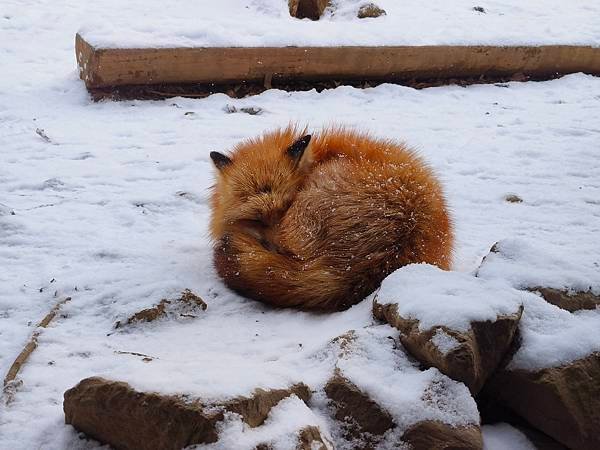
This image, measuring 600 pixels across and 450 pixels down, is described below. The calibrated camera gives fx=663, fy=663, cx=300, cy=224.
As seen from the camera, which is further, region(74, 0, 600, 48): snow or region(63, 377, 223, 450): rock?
region(74, 0, 600, 48): snow

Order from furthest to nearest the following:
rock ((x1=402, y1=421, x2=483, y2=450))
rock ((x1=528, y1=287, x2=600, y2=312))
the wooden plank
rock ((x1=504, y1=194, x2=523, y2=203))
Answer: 1. the wooden plank
2. rock ((x1=504, y1=194, x2=523, y2=203))
3. rock ((x1=528, y1=287, x2=600, y2=312))
4. rock ((x1=402, y1=421, x2=483, y2=450))

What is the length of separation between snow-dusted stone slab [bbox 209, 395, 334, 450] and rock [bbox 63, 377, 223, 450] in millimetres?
40

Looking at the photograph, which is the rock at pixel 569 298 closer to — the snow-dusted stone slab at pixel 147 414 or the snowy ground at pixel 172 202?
the snowy ground at pixel 172 202

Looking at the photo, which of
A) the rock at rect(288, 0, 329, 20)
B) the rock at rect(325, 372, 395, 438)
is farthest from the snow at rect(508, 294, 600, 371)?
the rock at rect(288, 0, 329, 20)

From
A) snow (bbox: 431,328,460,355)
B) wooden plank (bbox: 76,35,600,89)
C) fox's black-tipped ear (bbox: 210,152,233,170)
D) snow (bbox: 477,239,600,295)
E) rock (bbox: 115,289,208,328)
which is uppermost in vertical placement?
fox's black-tipped ear (bbox: 210,152,233,170)

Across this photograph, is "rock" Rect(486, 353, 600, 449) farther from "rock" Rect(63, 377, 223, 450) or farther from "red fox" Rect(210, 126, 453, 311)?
"rock" Rect(63, 377, 223, 450)

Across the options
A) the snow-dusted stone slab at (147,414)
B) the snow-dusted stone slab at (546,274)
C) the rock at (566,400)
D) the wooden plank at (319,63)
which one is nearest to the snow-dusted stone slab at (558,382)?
the rock at (566,400)

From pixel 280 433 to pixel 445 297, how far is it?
840 millimetres

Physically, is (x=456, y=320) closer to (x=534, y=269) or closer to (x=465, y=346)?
(x=465, y=346)

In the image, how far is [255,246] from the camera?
3.01m

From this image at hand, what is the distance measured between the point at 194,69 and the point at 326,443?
16.5 feet

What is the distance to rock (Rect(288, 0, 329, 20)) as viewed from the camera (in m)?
9.16

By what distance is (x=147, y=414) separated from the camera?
1.88 meters

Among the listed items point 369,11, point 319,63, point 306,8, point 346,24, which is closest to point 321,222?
point 319,63
